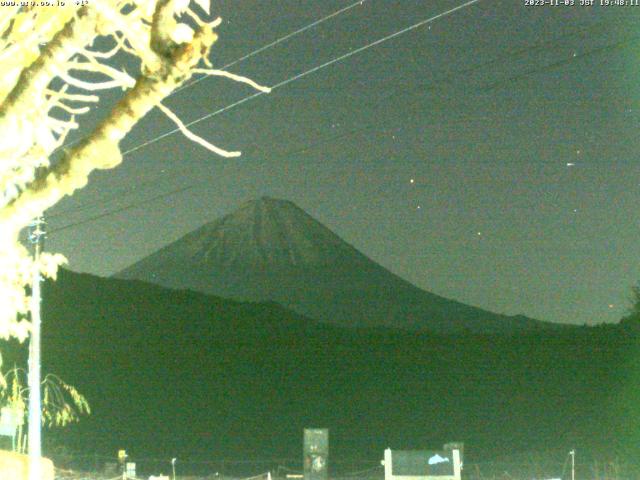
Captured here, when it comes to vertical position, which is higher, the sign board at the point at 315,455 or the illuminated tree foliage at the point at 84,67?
the illuminated tree foliage at the point at 84,67

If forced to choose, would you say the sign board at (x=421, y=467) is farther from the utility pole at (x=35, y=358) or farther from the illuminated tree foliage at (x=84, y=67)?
the illuminated tree foliage at (x=84, y=67)

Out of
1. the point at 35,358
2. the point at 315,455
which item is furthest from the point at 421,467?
the point at 315,455

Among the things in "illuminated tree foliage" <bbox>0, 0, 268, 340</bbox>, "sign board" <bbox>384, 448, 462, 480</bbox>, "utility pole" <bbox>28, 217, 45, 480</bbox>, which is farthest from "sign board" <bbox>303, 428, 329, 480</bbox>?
"illuminated tree foliage" <bbox>0, 0, 268, 340</bbox>

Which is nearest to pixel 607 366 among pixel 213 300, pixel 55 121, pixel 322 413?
pixel 322 413

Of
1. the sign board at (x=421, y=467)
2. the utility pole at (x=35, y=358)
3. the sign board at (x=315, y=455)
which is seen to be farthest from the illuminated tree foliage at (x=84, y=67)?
the sign board at (x=315, y=455)

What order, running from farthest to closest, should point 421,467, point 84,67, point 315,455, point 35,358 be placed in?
point 315,455 < point 421,467 < point 35,358 < point 84,67

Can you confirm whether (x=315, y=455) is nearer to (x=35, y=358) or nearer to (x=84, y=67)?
(x=35, y=358)

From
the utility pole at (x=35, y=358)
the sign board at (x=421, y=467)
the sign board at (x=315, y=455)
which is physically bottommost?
the sign board at (x=315, y=455)

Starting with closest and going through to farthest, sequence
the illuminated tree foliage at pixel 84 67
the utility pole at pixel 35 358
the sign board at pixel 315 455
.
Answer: the illuminated tree foliage at pixel 84 67, the utility pole at pixel 35 358, the sign board at pixel 315 455

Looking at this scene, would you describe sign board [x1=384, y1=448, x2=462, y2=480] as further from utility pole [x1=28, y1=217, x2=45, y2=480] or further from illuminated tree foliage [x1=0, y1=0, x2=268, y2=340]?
illuminated tree foliage [x1=0, y1=0, x2=268, y2=340]
